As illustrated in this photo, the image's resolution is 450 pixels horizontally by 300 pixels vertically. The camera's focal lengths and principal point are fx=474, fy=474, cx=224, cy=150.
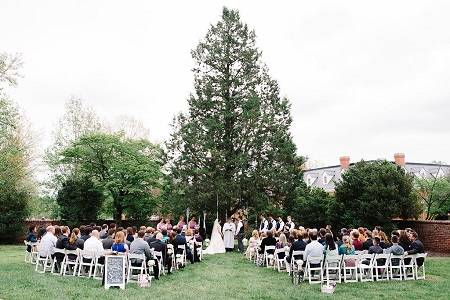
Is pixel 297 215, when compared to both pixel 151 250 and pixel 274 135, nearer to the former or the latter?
pixel 274 135

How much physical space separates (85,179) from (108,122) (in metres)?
13.1

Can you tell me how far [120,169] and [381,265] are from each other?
20472mm

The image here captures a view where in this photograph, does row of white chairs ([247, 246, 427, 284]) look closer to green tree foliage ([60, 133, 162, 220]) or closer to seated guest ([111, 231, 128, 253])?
seated guest ([111, 231, 128, 253])

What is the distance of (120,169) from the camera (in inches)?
1203

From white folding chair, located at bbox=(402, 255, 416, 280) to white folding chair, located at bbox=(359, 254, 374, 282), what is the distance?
94 centimetres

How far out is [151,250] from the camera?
13.9 m

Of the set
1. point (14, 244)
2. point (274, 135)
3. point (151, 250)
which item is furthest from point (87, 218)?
point (151, 250)

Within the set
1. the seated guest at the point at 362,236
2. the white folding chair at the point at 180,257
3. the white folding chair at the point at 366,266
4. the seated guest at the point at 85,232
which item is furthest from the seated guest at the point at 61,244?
the seated guest at the point at 362,236

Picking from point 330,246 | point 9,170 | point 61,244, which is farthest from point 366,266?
point 9,170

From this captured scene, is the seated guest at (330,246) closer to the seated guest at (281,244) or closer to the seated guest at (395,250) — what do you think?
the seated guest at (395,250)

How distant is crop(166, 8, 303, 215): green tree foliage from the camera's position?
28000 mm

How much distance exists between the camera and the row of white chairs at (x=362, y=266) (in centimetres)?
1261

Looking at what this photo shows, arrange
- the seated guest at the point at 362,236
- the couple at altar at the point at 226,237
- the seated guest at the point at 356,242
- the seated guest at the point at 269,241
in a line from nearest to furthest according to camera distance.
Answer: the seated guest at the point at 356,242, the seated guest at the point at 362,236, the seated guest at the point at 269,241, the couple at altar at the point at 226,237

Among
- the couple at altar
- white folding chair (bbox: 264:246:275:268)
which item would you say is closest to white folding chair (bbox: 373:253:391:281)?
white folding chair (bbox: 264:246:275:268)
